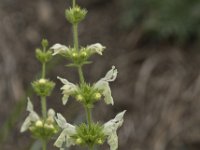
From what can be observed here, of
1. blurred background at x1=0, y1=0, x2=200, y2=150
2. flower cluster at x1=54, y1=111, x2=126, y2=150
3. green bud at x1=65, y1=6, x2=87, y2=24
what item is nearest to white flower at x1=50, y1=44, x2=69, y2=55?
green bud at x1=65, y1=6, x2=87, y2=24

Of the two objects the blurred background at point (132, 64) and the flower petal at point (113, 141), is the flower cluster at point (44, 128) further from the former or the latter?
the blurred background at point (132, 64)

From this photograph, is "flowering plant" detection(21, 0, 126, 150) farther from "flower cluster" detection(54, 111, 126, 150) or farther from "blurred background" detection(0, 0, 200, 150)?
"blurred background" detection(0, 0, 200, 150)

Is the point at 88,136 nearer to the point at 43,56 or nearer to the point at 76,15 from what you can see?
the point at 43,56

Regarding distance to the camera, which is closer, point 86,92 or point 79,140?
point 79,140

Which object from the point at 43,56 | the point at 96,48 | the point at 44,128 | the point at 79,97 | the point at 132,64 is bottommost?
the point at 44,128

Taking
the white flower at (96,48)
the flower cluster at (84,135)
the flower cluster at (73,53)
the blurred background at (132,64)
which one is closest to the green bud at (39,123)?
the flower cluster at (84,135)

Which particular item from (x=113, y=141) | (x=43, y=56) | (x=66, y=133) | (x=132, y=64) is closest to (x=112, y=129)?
(x=113, y=141)

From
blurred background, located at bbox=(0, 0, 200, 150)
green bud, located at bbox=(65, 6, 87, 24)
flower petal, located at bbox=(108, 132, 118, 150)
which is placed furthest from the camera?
blurred background, located at bbox=(0, 0, 200, 150)

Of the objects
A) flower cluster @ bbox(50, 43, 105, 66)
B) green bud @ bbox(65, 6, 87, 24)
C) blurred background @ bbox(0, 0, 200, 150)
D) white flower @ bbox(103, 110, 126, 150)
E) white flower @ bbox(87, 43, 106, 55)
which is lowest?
white flower @ bbox(103, 110, 126, 150)
